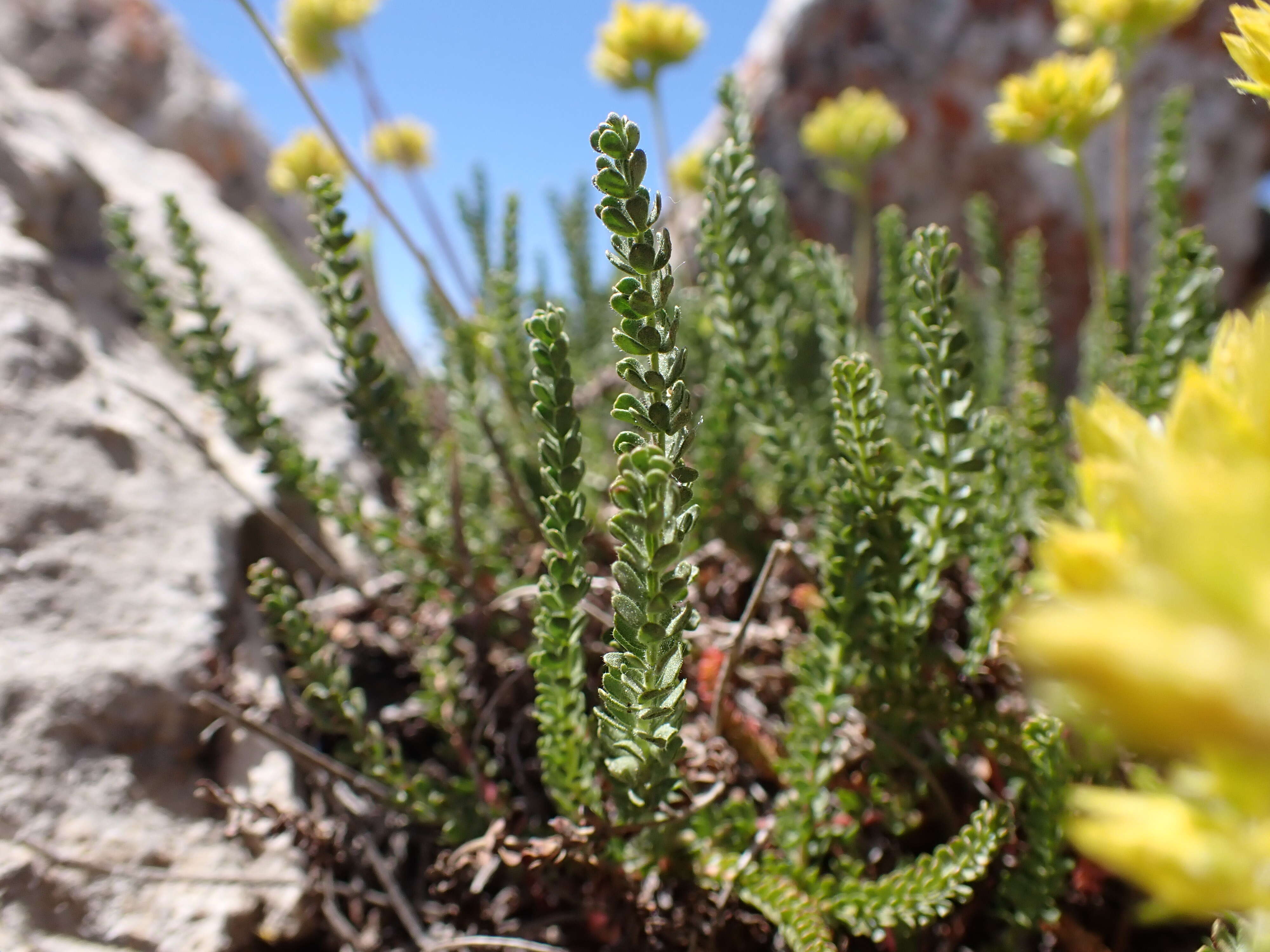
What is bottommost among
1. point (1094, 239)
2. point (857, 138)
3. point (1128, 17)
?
point (1094, 239)

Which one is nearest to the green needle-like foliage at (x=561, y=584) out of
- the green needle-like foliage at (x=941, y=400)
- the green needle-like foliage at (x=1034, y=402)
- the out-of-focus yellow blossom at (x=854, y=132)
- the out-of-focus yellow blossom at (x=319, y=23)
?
the green needle-like foliage at (x=941, y=400)

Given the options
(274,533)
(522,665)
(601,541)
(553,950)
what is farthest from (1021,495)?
(274,533)

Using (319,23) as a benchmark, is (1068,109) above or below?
below

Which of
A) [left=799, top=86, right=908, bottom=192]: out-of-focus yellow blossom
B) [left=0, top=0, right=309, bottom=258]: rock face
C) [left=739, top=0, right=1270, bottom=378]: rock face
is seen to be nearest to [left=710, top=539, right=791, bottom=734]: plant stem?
[left=799, top=86, right=908, bottom=192]: out-of-focus yellow blossom

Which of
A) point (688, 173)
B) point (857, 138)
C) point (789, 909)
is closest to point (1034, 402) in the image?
point (789, 909)

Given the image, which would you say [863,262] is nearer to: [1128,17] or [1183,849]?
[1128,17]

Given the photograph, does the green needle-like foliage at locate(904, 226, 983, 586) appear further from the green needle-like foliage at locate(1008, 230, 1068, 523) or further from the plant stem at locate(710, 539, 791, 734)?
the green needle-like foliage at locate(1008, 230, 1068, 523)

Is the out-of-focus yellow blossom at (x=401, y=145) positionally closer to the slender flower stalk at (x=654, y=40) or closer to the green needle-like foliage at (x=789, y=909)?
the slender flower stalk at (x=654, y=40)
